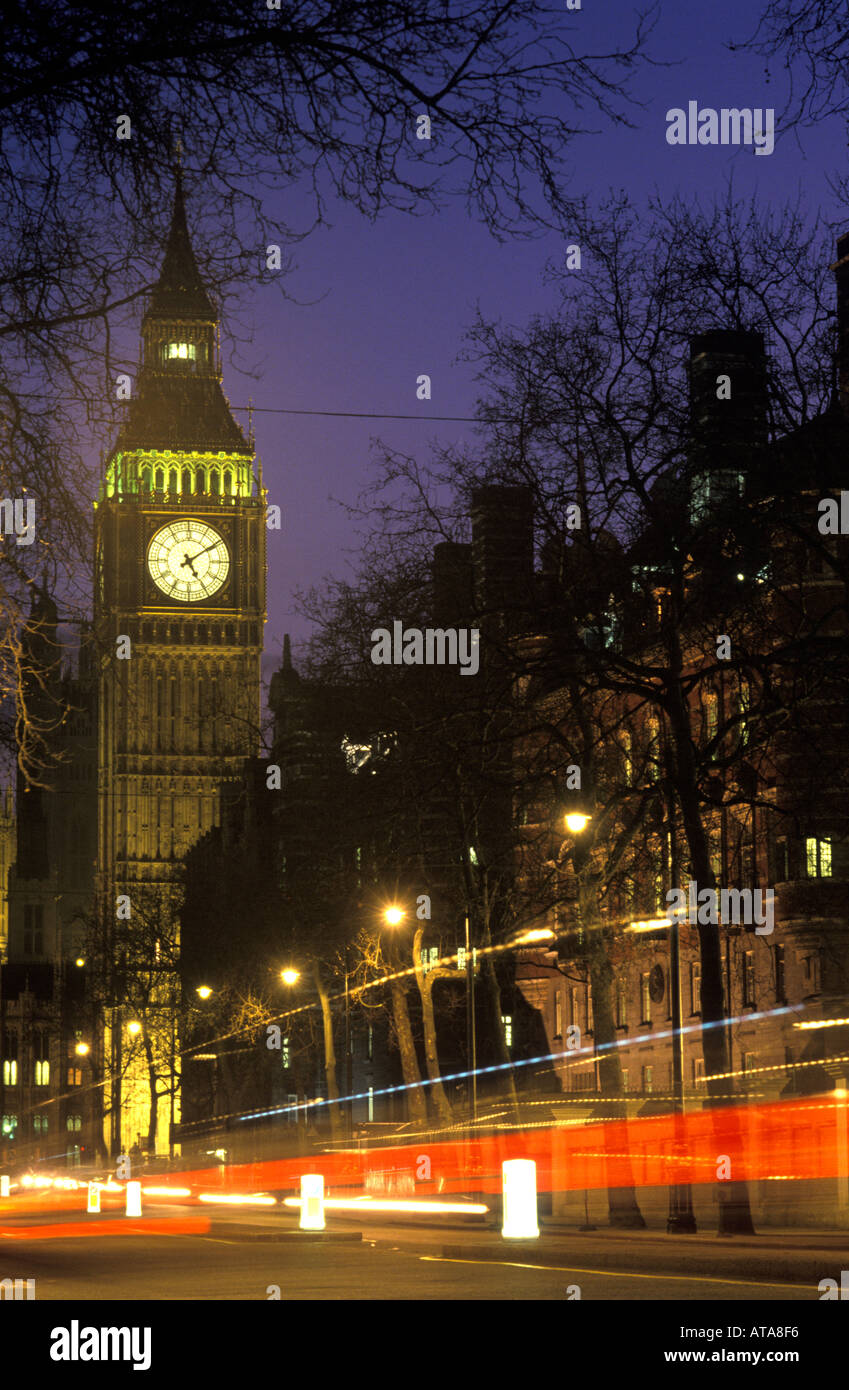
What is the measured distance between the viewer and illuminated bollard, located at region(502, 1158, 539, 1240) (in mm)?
27531

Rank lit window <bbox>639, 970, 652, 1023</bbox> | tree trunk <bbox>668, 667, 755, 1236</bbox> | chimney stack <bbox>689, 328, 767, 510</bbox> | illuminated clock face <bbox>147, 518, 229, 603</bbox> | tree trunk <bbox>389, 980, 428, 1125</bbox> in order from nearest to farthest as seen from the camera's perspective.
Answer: chimney stack <bbox>689, 328, 767, 510</bbox>, tree trunk <bbox>668, 667, 755, 1236</bbox>, tree trunk <bbox>389, 980, 428, 1125</bbox>, lit window <bbox>639, 970, 652, 1023</bbox>, illuminated clock face <bbox>147, 518, 229, 603</bbox>

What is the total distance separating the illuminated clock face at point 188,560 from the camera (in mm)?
166000

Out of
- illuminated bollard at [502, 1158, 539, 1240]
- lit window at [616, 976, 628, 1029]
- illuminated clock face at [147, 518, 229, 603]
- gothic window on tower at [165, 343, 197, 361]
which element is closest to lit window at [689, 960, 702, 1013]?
lit window at [616, 976, 628, 1029]

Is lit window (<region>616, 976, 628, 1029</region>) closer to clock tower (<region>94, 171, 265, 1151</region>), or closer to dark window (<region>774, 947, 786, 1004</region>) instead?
dark window (<region>774, 947, 786, 1004</region>)

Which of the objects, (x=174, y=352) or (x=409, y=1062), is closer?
(x=174, y=352)

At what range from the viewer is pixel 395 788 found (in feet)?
121

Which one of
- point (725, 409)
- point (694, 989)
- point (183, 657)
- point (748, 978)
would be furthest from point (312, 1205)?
point (183, 657)

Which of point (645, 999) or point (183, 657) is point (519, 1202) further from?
point (183, 657)

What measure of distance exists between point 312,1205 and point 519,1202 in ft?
18.2

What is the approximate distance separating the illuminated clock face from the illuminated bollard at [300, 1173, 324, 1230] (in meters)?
134

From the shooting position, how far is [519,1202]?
94.3 feet

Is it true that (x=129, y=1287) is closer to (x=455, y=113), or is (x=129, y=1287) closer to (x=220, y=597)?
(x=455, y=113)

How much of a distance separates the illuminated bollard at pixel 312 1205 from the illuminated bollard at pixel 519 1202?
491cm

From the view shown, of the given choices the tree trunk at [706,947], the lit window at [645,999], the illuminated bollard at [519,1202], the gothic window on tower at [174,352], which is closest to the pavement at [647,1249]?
the illuminated bollard at [519,1202]
